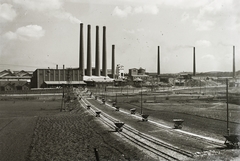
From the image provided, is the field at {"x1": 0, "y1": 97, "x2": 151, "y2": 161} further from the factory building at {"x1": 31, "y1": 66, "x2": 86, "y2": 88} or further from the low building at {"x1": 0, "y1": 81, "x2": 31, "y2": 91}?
the low building at {"x1": 0, "y1": 81, "x2": 31, "y2": 91}

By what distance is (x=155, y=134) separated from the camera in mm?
19812

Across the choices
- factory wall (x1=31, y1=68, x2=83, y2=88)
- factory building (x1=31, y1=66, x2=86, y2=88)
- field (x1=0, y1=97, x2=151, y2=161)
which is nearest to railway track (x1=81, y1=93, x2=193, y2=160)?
field (x1=0, y1=97, x2=151, y2=161)

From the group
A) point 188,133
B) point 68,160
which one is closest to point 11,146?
point 68,160

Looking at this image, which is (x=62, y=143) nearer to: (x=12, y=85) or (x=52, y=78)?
(x=52, y=78)

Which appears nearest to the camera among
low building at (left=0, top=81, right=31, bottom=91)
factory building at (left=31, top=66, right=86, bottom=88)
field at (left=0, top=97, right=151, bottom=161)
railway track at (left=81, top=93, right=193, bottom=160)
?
railway track at (left=81, top=93, right=193, bottom=160)

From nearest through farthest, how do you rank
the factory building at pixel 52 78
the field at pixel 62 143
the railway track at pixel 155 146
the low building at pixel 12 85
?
the railway track at pixel 155 146, the field at pixel 62 143, the low building at pixel 12 85, the factory building at pixel 52 78

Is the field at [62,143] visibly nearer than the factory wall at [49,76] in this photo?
Yes

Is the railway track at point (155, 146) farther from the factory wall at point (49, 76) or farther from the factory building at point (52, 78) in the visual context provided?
the factory wall at point (49, 76)

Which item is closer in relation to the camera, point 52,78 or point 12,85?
point 12,85

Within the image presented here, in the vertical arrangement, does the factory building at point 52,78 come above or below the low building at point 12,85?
above

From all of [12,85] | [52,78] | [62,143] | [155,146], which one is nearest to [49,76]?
[52,78]

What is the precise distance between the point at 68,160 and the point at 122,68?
13574 centimetres

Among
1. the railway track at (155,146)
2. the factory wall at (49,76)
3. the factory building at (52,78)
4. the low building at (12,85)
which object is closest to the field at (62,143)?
the railway track at (155,146)

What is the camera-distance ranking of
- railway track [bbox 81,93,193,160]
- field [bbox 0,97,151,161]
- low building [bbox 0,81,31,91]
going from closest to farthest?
railway track [bbox 81,93,193,160], field [bbox 0,97,151,161], low building [bbox 0,81,31,91]
